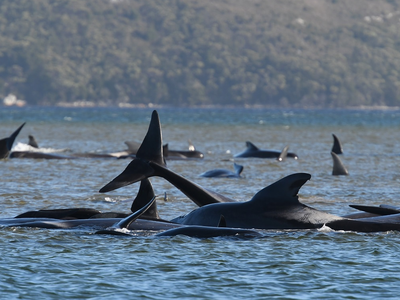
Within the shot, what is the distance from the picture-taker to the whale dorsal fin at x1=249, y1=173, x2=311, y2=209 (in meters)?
12.8

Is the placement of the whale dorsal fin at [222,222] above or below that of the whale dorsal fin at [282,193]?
below

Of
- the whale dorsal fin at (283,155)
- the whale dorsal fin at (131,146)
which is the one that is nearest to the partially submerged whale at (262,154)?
the whale dorsal fin at (283,155)

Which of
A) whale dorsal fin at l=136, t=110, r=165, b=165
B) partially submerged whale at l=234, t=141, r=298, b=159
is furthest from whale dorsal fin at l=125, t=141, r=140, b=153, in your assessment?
whale dorsal fin at l=136, t=110, r=165, b=165

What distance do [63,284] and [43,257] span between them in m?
1.62

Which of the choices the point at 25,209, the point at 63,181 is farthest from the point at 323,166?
the point at 25,209

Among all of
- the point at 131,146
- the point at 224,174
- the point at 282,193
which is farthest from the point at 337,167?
the point at 282,193

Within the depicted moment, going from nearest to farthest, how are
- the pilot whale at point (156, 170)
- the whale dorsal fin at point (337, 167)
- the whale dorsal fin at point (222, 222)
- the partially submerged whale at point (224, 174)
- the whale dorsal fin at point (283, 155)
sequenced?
the whale dorsal fin at point (222, 222)
the pilot whale at point (156, 170)
the partially submerged whale at point (224, 174)
the whale dorsal fin at point (337, 167)
the whale dorsal fin at point (283, 155)

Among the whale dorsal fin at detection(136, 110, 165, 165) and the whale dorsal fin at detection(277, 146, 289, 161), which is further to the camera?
the whale dorsal fin at detection(277, 146, 289, 161)

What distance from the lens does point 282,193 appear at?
43.3 ft

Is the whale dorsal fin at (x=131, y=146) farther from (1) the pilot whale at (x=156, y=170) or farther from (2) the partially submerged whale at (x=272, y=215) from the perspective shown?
(2) the partially submerged whale at (x=272, y=215)

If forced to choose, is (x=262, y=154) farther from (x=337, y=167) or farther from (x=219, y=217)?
(x=219, y=217)

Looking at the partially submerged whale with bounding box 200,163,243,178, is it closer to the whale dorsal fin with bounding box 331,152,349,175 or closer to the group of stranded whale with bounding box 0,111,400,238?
the whale dorsal fin with bounding box 331,152,349,175

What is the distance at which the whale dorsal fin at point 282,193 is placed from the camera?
12.8 metres

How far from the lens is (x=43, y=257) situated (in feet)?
38.0
